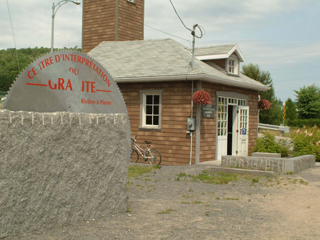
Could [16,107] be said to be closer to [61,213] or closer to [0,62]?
[61,213]

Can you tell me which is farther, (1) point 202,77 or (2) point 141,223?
(1) point 202,77

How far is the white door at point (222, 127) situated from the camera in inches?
595

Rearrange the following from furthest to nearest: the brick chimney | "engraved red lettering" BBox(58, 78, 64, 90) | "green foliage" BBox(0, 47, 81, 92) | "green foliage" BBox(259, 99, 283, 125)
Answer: "green foliage" BBox(259, 99, 283, 125) → "green foliage" BBox(0, 47, 81, 92) → the brick chimney → "engraved red lettering" BBox(58, 78, 64, 90)

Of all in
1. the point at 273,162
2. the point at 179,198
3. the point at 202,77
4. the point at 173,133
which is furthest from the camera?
the point at 173,133

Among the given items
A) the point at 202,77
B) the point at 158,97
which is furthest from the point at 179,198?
the point at 158,97

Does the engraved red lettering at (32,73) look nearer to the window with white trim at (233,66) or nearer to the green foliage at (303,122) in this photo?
the window with white trim at (233,66)

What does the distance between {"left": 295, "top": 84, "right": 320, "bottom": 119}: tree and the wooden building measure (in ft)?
78.4

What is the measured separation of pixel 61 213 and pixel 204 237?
6.20 feet

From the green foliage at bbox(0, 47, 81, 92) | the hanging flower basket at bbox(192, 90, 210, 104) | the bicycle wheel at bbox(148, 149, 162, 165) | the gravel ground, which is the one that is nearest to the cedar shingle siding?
the bicycle wheel at bbox(148, 149, 162, 165)

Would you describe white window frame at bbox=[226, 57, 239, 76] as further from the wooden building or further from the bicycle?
the bicycle

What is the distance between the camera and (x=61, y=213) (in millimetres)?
5305

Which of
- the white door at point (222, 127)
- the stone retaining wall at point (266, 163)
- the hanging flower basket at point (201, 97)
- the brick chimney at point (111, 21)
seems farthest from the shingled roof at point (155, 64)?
the stone retaining wall at point (266, 163)

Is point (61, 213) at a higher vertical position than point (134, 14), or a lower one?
lower

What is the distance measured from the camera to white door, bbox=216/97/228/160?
1511cm
